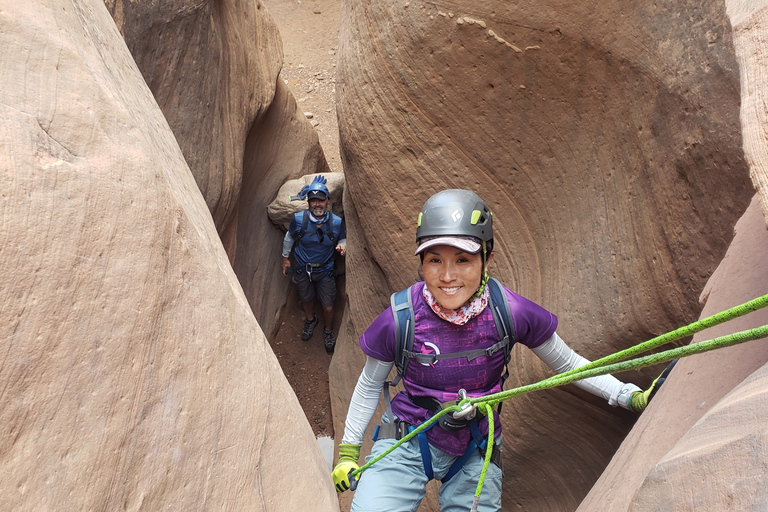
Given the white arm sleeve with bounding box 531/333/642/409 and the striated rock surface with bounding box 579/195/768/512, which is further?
the white arm sleeve with bounding box 531/333/642/409

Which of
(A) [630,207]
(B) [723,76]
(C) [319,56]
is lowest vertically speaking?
(A) [630,207]

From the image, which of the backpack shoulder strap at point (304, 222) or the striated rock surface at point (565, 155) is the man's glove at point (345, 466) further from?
the backpack shoulder strap at point (304, 222)

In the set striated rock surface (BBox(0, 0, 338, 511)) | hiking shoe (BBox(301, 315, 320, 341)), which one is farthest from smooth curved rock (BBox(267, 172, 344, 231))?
striated rock surface (BBox(0, 0, 338, 511))

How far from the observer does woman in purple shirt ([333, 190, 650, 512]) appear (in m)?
2.21

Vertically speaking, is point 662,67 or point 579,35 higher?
point 579,35

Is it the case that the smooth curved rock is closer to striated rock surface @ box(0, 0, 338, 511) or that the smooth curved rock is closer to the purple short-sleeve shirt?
the purple short-sleeve shirt

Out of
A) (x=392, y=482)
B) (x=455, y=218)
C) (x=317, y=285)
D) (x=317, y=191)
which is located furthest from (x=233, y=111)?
(x=392, y=482)

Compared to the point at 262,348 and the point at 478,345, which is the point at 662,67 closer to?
the point at 478,345

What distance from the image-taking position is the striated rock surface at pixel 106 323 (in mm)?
1258

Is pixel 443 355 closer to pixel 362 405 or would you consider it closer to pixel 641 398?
Answer: pixel 362 405

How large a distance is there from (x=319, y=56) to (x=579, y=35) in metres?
9.53

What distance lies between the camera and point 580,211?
3.29 metres

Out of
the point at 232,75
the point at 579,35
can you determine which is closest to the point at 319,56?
the point at 232,75

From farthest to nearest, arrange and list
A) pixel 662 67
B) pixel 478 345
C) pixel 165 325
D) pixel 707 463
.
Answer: pixel 662 67, pixel 478 345, pixel 165 325, pixel 707 463
